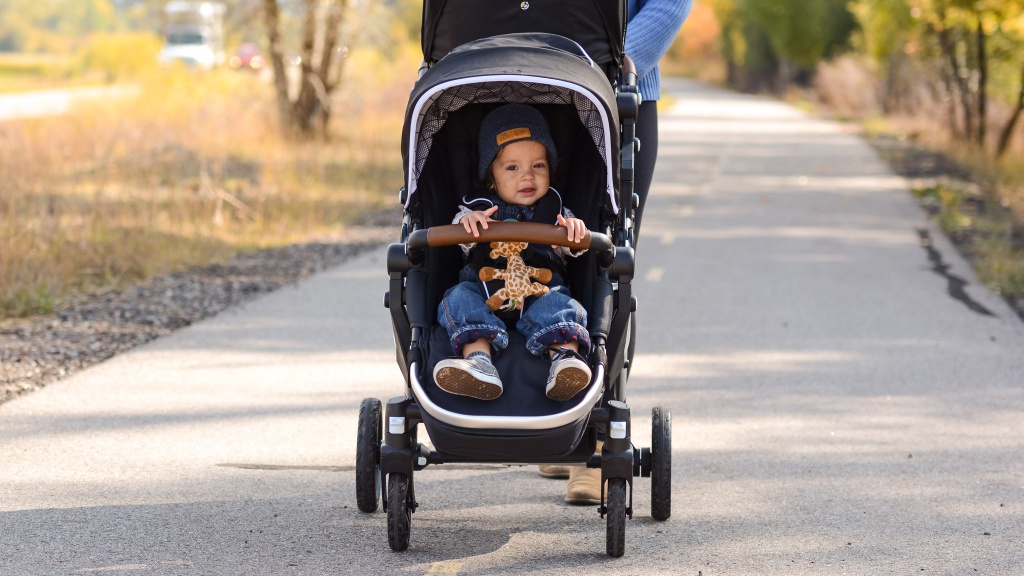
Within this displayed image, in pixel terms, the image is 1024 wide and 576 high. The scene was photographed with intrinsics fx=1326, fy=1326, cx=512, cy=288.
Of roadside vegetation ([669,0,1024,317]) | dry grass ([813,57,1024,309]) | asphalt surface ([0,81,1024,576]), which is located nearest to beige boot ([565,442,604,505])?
asphalt surface ([0,81,1024,576])

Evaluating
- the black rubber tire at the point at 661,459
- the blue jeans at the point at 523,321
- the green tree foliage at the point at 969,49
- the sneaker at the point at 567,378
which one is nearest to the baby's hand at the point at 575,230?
the blue jeans at the point at 523,321

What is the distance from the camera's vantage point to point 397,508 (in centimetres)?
420

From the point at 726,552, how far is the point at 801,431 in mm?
1748

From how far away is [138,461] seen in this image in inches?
212

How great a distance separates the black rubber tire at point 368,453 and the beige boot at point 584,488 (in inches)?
29.0

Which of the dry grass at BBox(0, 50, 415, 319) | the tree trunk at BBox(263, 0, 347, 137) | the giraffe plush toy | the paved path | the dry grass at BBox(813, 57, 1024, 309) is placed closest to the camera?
the giraffe plush toy

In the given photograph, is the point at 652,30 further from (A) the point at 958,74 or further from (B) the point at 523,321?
(A) the point at 958,74

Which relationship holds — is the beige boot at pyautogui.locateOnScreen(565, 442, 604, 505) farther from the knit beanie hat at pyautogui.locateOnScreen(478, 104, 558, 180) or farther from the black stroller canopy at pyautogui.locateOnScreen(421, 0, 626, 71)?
the black stroller canopy at pyautogui.locateOnScreen(421, 0, 626, 71)

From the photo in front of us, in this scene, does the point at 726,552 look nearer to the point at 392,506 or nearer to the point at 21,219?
the point at 392,506

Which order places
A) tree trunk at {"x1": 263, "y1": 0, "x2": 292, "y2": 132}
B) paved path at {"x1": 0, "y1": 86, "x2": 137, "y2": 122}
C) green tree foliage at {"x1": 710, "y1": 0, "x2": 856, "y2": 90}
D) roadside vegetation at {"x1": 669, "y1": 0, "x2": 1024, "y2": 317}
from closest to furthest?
roadside vegetation at {"x1": 669, "y1": 0, "x2": 1024, "y2": 317} < tree trunk at {"x1": 263, "y1": 0, "x2": 292, "y2": 132} < paved path at {"x1": 0, "y1": 86, "x2": 137, "y2": 122} < green tree foliage at {"x1": 710, "y1": 0, "x2": 856, "y2": 90}

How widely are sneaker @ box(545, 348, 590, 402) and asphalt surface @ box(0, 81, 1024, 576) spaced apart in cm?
60

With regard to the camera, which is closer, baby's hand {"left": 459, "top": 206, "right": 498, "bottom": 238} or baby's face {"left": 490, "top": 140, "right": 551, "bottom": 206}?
baby's hand {"left": 459, "top": 206, "right": 498, "bottom": 238}

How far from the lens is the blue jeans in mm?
4160

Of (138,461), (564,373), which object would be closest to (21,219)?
(138,461)
